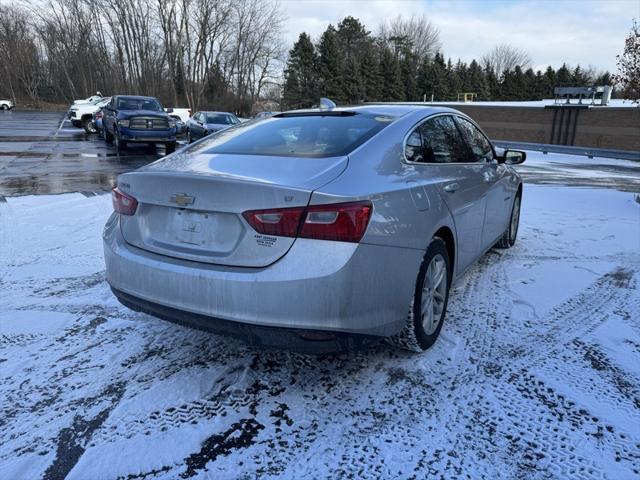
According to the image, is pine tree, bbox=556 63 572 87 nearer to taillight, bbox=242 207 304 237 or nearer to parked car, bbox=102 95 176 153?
parked car, bbox=102 95 176 153

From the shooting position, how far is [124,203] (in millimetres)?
2949

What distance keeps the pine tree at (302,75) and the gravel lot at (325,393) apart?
4847 centimetres

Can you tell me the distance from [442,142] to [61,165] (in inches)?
466

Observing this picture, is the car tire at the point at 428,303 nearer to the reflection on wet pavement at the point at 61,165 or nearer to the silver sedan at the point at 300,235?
the silver sedan at the point at 300,235

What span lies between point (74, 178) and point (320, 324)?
9684 millimetres

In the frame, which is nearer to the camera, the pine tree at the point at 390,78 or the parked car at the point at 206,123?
the parked car at the point at 206,123

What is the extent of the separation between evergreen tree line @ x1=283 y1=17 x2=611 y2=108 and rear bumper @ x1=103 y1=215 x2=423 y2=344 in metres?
47.0

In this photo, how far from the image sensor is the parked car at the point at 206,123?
19156 mm

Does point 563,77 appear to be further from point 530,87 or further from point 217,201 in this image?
point 217,201

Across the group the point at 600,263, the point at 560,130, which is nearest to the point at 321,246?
the point at 600,263

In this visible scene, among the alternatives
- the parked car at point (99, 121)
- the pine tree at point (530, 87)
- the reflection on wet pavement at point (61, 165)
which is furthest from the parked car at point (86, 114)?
the pine tree at point (530, 87)

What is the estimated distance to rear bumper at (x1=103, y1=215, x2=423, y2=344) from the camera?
234 cm

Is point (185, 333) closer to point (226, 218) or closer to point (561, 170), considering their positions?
point (226, 218)

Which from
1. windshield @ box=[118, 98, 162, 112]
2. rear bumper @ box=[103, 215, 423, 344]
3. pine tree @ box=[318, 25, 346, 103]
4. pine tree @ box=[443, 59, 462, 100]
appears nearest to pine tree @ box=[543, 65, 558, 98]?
pine tree @ box=[443, 59, 462, 100]
